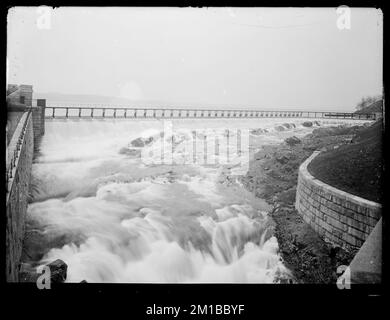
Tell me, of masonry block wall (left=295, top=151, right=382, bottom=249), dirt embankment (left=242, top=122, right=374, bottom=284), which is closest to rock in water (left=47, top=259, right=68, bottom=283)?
dirt embankment (left=242, top=122, right=374, bottom=284)

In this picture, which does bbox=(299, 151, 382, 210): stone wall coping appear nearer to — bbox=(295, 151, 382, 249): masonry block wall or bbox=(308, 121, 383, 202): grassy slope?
bbox=(295, 151, 382, 249): masonry block wall

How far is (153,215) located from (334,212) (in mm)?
3919

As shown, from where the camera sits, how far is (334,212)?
21.1 feet

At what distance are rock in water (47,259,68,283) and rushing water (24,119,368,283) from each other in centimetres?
11

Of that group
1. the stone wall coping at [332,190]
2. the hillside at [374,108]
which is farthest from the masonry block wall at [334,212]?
the hillside at [374,108]

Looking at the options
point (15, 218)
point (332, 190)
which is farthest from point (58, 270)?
point (332, 190)

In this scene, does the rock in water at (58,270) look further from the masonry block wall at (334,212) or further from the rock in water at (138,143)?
the masonry block wall at (334,212)

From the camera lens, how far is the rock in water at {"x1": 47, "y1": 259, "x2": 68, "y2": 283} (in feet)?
18.3

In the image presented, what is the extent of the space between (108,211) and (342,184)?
209 inches

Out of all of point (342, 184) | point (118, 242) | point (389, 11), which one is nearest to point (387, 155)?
point (342, 184)

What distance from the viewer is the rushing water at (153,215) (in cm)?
605

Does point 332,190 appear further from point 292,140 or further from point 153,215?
point 153,215

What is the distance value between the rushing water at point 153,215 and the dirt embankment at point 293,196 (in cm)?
34

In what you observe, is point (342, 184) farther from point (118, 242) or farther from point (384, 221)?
→ point (118, 242)
